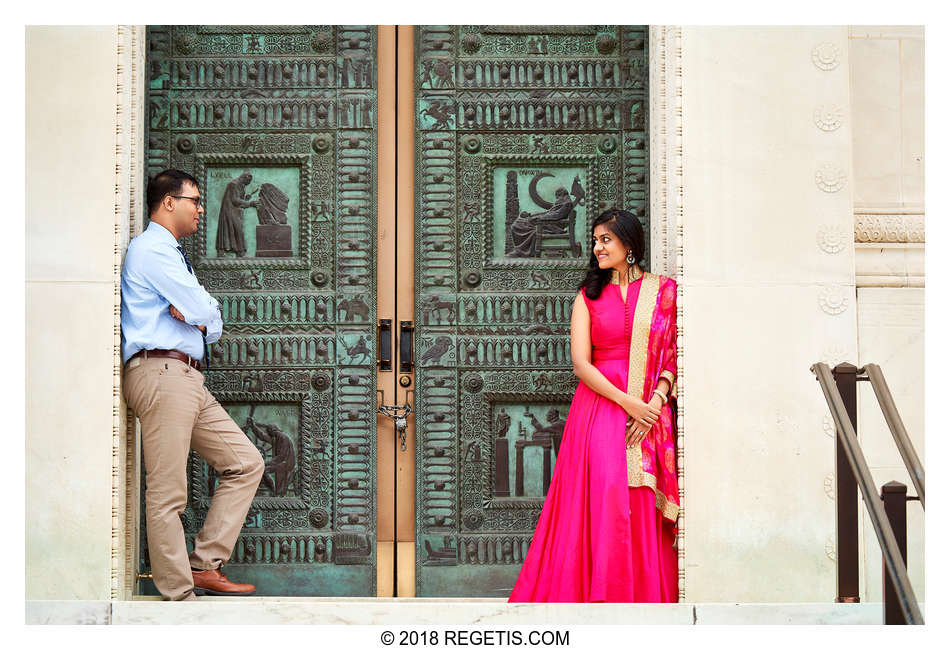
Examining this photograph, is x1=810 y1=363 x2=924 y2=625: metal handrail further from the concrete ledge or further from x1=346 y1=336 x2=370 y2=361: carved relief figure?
the concrete ledge

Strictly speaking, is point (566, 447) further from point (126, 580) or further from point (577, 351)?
point (126, 580)

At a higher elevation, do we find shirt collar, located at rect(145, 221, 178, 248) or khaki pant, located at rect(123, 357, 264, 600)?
shirt collar, located at rect(145, 221, 178, 248)

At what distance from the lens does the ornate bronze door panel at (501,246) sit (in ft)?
20.9

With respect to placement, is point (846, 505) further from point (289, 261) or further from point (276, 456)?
point (289, 261)

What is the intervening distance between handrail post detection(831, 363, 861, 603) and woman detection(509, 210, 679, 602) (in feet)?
3.14

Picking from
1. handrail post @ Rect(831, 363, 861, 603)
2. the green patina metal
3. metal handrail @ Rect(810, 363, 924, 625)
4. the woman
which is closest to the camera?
metal handrail @ Rect(810, 363, 924, 625)

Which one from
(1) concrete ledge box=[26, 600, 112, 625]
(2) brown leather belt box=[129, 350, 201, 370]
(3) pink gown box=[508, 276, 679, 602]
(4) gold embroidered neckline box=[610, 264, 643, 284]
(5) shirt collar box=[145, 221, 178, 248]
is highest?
(5) shirt collar box=[145, 221, 178, 248]

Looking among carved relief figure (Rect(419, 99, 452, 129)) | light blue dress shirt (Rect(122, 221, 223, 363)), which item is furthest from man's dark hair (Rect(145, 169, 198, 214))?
carved relief figure (Rect(419, 99, 452, 129))

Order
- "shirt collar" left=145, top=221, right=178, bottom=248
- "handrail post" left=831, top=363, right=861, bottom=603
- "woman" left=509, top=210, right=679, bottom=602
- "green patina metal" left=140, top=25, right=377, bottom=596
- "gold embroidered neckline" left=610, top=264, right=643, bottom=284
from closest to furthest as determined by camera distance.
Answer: "handrail post" left=831, top=363, right=861, bottom=603
"woman" left=509, top=210, right=679, bottom=602
"shirt collar" left=145, top=221, right=178, bottom=248
"gold embroidered neckline" left=610, top=264, right=643, bottom=284
"green patina metal" left=140, top=25, right=377, bottom=596

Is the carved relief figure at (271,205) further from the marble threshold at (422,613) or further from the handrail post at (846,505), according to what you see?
the handrail post at (846,505)

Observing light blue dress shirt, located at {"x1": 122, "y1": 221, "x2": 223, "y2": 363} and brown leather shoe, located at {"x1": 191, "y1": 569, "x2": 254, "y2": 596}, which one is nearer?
light blue dress shirt, located at {"x1": 122, "y1": 221, "x2": 223, "y2": 363}

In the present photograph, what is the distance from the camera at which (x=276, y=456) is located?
6.40 meters

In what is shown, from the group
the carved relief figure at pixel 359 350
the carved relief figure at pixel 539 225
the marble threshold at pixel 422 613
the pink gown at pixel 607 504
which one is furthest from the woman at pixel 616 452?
the carved relief figure at pixel 359 350

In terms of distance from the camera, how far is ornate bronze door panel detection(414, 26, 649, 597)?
6.38 m
